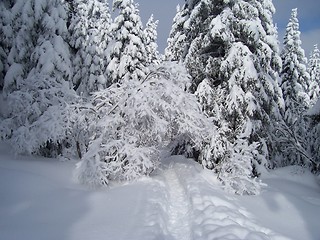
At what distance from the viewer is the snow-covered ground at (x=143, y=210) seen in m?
7.48

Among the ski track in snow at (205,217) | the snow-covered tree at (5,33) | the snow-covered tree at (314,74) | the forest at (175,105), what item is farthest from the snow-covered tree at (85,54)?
the snow-covered tree at (314,74)

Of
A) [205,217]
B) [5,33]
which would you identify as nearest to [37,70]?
[5,33]

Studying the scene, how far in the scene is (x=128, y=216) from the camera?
8.70 m

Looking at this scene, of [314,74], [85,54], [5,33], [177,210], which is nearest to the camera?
[177,210]

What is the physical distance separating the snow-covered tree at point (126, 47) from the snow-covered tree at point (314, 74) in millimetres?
24428

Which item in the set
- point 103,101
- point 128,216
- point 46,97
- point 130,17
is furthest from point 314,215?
point 130,17

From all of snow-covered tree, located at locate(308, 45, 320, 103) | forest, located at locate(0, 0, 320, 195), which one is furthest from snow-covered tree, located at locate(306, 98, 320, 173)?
snow-covered tree, located at locate(308, 45, 320, 103)

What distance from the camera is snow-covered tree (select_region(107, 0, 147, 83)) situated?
21250mm

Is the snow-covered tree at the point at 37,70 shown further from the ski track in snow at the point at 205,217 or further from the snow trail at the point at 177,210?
the ski track in snow at the point at 205,217

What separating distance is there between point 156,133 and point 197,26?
21.2 feet

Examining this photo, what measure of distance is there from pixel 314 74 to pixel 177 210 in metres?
33.7

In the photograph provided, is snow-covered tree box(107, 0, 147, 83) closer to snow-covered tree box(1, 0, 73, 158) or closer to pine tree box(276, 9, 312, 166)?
snow-covered tree box(1, 0, 73, 158)

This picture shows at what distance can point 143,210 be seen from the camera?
30.5ft

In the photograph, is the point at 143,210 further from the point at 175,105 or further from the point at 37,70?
the point at 37,70
